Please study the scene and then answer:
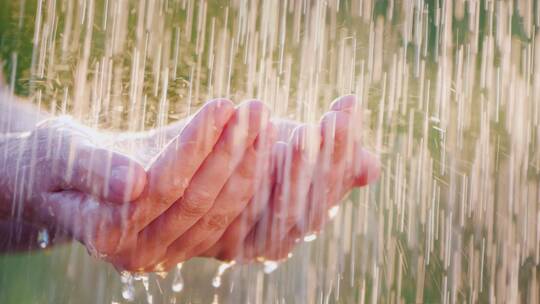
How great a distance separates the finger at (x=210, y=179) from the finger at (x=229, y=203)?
17 mm

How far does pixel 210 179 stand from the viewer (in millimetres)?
1020

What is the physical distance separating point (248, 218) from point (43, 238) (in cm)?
30

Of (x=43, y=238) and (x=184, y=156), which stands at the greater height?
(x=184, y=156)

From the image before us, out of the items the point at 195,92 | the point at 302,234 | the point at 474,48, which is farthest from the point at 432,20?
the point at 302,234

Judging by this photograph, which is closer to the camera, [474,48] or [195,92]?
[195,92]

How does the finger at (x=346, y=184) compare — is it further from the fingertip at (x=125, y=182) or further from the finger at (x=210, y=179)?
the fingertip at (x=125, y=182)

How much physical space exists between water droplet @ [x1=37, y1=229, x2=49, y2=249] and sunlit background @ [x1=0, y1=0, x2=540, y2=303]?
113 cm

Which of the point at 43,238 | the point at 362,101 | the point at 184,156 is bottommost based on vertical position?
the point at 43,238

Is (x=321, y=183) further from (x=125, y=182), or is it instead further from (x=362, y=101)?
(x=362, y=101)

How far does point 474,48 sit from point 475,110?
0.74ft

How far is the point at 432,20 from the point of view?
2867 millimetres

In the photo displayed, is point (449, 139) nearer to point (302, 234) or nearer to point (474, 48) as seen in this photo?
point (474, 48)

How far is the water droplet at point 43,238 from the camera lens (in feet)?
3.79

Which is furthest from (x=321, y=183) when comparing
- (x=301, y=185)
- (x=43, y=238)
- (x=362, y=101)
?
(x=362, y=101)
